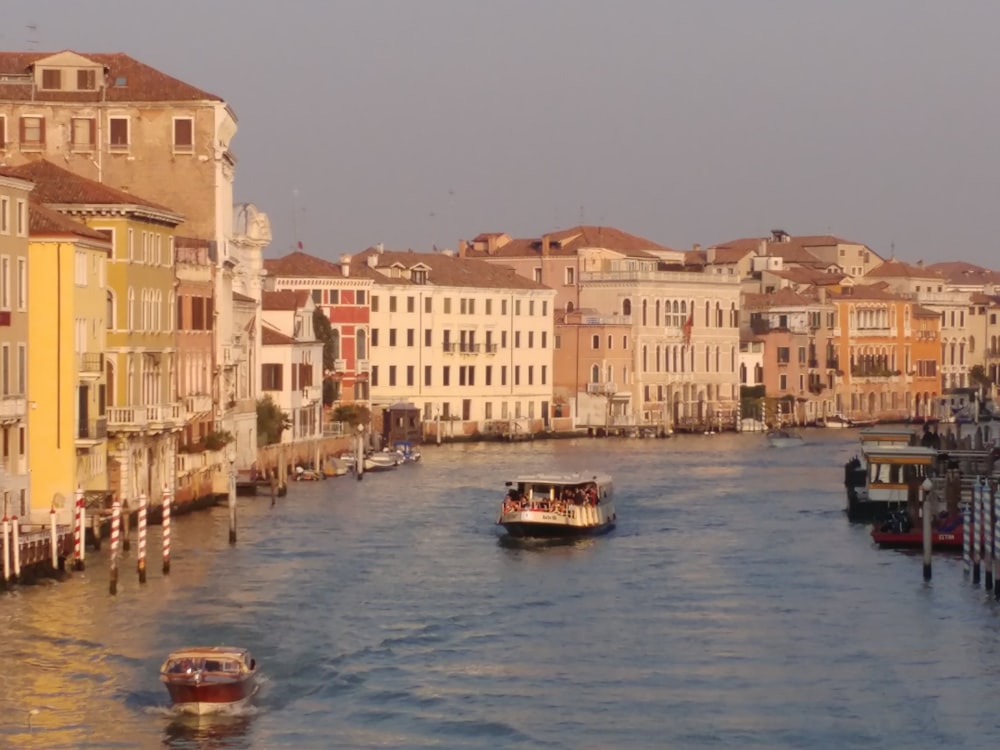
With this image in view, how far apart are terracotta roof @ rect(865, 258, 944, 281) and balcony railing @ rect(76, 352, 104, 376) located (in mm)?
65497

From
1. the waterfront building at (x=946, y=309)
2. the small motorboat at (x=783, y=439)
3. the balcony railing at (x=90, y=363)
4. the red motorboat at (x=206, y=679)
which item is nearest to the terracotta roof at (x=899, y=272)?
the waterfront building at (x=946, y=309)

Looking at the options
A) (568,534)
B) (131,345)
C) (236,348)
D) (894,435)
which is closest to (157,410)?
(131,345)

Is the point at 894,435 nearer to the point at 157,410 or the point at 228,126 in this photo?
the point at 228,126

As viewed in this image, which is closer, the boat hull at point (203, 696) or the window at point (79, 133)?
the boat hull at point (203, 696)

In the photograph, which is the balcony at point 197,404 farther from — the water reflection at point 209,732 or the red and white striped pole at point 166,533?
the water reflection at point 209,732

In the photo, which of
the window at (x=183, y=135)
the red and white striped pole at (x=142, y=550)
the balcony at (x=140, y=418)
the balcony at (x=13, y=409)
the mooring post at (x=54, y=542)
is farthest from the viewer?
the window at (x=183, y=135)

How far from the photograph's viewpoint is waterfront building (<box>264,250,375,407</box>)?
193 ft

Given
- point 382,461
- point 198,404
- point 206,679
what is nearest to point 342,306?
point 382,461

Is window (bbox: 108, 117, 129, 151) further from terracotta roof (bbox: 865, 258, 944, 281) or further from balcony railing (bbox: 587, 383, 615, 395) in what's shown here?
terracotta roof (bbox: 865, 258, 944, 281)

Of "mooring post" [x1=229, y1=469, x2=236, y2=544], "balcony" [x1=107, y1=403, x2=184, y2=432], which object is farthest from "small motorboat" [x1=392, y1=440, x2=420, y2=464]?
"mooring post" [x1=229, y1=469, x2=236, y2=544]

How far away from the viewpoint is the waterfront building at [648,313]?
233ft

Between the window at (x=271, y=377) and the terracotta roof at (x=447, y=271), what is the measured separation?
15131 millimetres

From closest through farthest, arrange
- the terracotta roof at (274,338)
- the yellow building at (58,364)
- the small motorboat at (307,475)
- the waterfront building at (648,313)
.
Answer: the yellow building at (58,364)
the small motorboat at (307,475)
the terracotta roof at (274,338)
the waterfront building at (648,313)

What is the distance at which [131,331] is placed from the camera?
32031 millimetres
